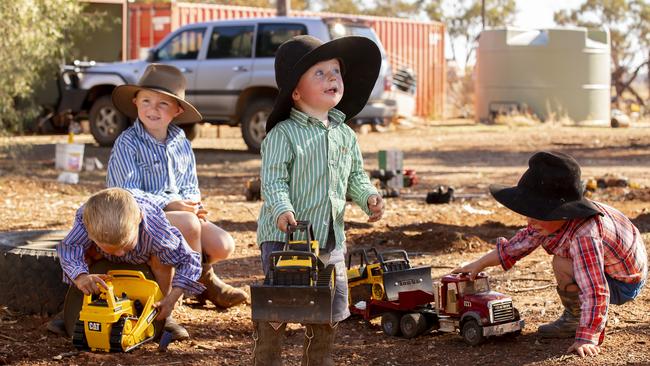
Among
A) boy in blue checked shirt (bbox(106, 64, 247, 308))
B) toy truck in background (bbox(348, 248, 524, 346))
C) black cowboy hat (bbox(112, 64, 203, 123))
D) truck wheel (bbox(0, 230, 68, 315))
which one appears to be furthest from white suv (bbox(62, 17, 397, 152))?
toy truck in background (bbox(348, 248, 524, 346))

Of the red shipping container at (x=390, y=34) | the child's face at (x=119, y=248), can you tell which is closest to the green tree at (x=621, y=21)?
the red shipping container at (x=390, y=34)

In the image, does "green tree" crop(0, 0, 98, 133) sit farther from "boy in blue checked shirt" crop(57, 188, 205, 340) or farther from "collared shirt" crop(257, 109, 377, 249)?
"collared shirt" crop(257, 109, 377, 249)

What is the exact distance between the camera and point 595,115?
2705 centimetres

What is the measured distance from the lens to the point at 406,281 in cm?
567

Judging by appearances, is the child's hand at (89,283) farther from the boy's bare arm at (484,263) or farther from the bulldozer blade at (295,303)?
the boy's bare arm at (484,263)

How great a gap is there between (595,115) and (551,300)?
21.6 meters

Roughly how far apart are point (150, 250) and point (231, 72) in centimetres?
1196

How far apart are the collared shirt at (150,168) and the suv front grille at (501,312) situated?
187 centimetres

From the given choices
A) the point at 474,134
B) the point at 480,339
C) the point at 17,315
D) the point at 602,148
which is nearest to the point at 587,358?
the point at 480,339

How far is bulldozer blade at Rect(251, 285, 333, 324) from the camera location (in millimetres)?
4199

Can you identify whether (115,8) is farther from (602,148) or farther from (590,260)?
(590,260)

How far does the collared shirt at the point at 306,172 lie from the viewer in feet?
15.3

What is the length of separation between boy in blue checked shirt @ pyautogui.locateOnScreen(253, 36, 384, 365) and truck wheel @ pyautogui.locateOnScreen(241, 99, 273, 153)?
1196cm

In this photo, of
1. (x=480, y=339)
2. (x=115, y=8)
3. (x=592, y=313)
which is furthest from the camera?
(x=115, y=8)
